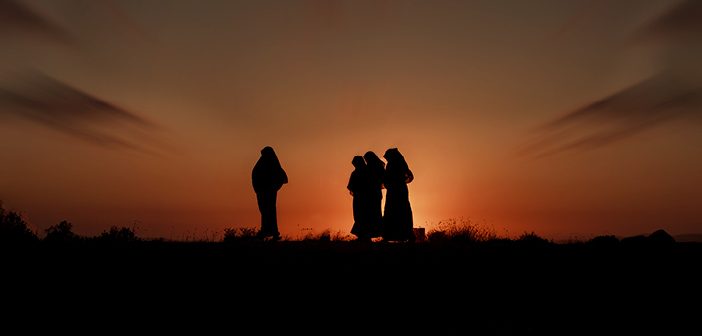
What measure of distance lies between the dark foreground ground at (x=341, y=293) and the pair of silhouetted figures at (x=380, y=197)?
7954 millimetres

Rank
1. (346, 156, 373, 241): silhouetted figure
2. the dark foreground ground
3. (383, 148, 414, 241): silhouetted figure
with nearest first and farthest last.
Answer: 1. the dark foreground ground
2. (383, 148, 414, 241): silhouetted figure
3. (346, 156, 373, 241): silhouetted figure

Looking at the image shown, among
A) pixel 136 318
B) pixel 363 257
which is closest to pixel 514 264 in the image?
pixel 363 257

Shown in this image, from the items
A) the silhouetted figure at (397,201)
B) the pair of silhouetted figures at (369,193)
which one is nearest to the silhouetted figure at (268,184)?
the pair of silhouetted figures at (369,193)

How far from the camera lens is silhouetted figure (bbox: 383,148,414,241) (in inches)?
738

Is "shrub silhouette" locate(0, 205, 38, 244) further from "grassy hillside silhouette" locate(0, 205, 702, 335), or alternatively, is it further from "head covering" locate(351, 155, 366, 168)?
"head covering" locate(351, 155, 366, 168)

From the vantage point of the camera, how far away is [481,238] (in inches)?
720

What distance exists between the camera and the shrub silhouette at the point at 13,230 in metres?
11.5

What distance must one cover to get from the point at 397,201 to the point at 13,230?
11.3 metres

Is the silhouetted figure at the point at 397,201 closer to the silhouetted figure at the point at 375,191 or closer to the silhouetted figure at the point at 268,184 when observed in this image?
the silhouetted figure at the point at 375,191

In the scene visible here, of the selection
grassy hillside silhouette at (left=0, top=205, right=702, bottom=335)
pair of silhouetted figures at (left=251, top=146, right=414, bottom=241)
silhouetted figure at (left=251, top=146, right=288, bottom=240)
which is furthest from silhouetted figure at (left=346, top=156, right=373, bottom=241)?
grassy hillside silhouette at (left=0, top=205, right=702, bottom=335)

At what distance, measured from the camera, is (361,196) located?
65.7ft

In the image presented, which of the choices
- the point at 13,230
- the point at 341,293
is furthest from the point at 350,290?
the point at 13,230

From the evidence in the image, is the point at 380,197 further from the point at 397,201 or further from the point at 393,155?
the point at 393,155

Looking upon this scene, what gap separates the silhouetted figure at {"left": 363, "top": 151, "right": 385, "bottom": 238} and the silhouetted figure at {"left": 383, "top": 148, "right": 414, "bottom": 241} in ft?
1.65
